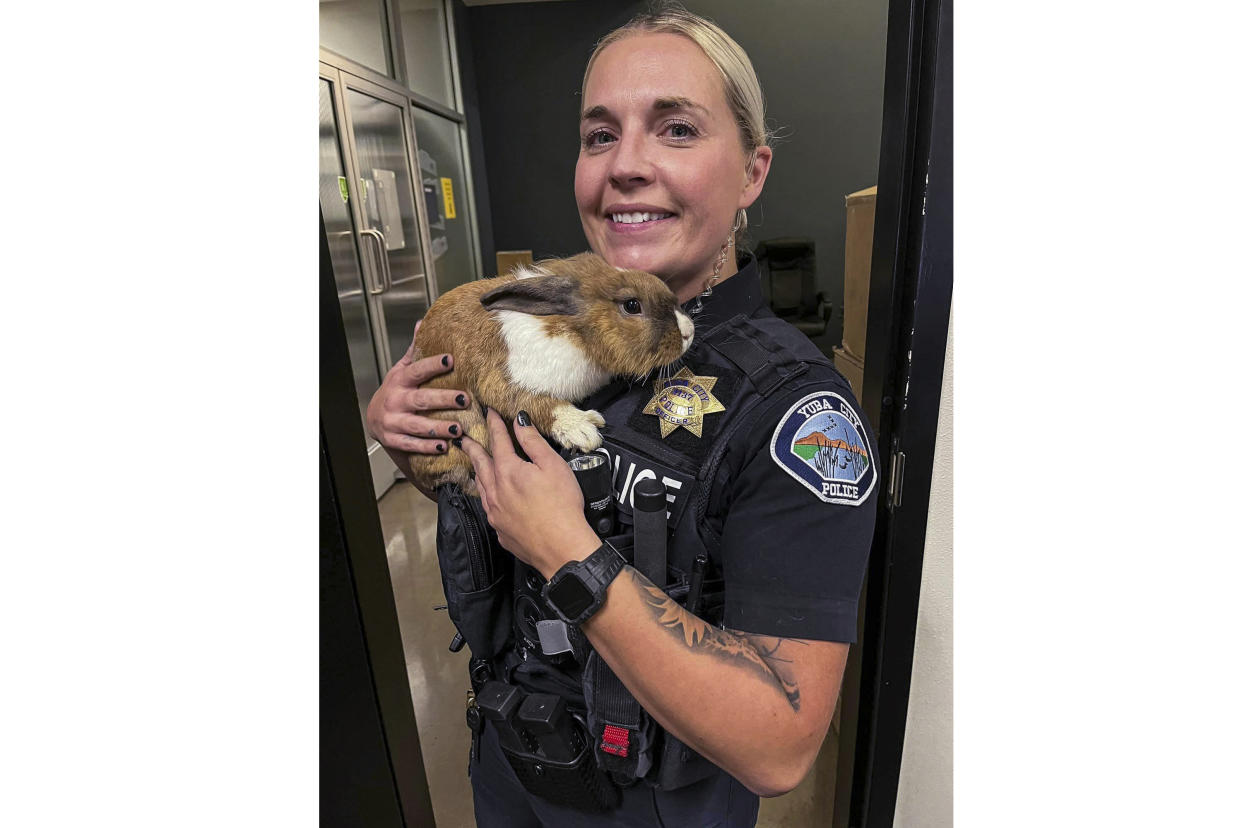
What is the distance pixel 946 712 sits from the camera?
4.26ft

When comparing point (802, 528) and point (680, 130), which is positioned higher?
point (680, 130)

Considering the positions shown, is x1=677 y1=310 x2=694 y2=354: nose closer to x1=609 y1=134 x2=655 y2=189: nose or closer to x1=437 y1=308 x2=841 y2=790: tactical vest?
x1=437 y1=308 x2=841 y2=790: tactical vest

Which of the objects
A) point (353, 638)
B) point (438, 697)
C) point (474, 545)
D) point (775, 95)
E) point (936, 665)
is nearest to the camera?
point (474, 545)

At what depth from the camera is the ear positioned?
105 centimetres

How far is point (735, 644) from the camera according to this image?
0.76m

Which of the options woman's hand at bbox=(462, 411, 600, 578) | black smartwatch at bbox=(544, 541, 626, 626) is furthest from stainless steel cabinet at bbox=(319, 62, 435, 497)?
black smartwatch at bbox=(544, 541, 626, 626)

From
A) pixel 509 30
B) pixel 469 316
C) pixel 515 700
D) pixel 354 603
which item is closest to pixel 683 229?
pixel 469 316

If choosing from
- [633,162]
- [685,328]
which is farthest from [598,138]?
[685,328]

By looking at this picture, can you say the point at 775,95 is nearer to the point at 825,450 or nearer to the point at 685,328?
the point at 685,328

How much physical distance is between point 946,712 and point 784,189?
2.30 m

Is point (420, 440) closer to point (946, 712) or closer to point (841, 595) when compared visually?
point (841, 595)

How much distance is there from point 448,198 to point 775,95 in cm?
275

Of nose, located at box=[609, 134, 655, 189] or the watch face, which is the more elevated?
nose, located at box=[609, 134, 655, 189]

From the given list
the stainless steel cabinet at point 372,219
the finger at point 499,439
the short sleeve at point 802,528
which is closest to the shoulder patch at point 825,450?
the short sleeve at point 802,528
